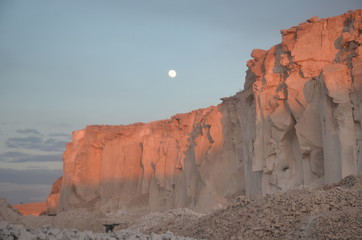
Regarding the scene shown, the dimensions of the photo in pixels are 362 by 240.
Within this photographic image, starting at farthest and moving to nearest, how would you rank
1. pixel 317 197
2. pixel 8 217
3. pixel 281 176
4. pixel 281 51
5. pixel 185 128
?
pixel 185 128 → pixel 281 51 → pixel 281 176 → pixel 8 217 → pixel 317 197

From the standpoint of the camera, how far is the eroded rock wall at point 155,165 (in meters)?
24.8

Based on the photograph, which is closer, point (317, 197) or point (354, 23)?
point (317, 197)

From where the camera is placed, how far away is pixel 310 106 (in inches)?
656

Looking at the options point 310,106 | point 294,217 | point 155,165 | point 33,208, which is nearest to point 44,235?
point 294,217

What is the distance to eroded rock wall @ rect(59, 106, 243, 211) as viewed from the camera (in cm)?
2478

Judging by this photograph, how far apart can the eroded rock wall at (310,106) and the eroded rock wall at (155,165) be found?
429 cm

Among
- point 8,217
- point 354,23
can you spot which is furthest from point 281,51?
point 8,217

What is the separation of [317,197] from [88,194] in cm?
3104

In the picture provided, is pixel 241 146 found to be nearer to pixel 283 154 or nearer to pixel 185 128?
pixel 283 154

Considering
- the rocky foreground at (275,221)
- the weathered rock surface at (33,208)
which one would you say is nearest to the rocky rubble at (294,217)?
the rocky foreground at (275,221)

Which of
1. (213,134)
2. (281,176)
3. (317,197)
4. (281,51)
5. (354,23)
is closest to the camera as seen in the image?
(317,197)

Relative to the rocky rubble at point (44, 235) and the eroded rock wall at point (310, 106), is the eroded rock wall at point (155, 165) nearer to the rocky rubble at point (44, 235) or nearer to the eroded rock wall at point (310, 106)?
the eroded rock wall at point (310, 106)

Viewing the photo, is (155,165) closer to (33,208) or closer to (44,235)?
(44,235)

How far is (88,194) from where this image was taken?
Answer: 38.0 meters
